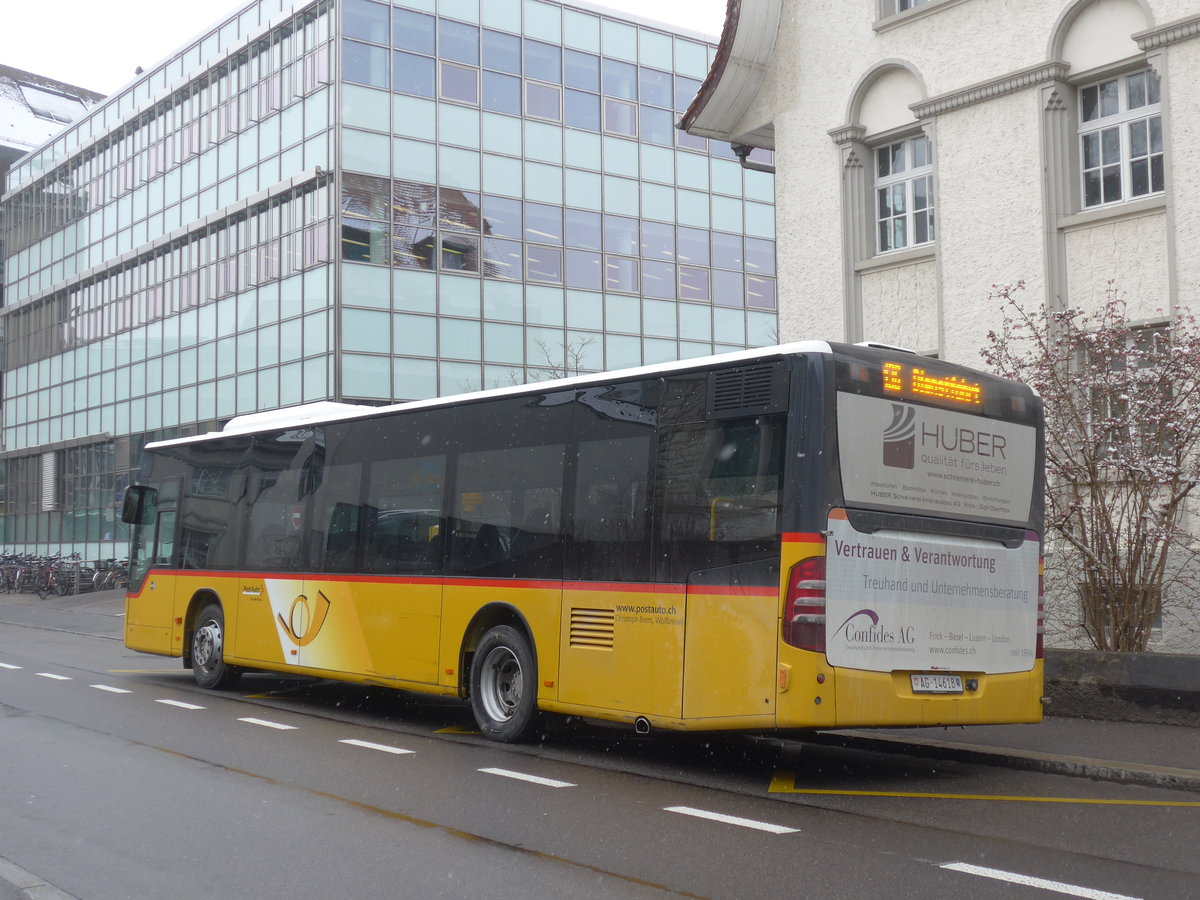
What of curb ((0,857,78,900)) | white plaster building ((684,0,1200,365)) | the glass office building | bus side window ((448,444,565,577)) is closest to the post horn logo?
bus side window ((448,444,565,577))

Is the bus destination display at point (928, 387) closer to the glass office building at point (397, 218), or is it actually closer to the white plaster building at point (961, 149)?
the white plaster building at point (961, 149)

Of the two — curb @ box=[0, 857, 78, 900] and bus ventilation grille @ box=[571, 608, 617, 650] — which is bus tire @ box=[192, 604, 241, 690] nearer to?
bus ventilation grille @ box=[571, 608, 617, 650]

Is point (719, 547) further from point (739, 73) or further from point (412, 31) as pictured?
point (412, 31)

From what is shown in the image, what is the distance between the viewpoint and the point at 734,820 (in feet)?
25.8

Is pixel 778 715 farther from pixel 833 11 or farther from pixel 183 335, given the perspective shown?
pixel 183 335

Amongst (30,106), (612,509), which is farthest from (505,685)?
(30,106)

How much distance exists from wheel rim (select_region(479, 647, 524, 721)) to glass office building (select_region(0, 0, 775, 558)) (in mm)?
22826

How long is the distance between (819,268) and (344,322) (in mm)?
17849

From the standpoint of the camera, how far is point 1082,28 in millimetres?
15906

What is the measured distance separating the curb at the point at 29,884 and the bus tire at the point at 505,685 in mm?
4914

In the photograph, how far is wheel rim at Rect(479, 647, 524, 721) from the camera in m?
11.3

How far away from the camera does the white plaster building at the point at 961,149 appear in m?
15.1

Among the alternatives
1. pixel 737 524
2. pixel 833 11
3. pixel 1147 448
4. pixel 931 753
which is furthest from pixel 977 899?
pixel 833 11

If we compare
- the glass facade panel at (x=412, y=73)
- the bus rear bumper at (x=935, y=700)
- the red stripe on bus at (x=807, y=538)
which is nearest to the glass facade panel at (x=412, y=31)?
the glass facade panel at (x=412, y=73)
